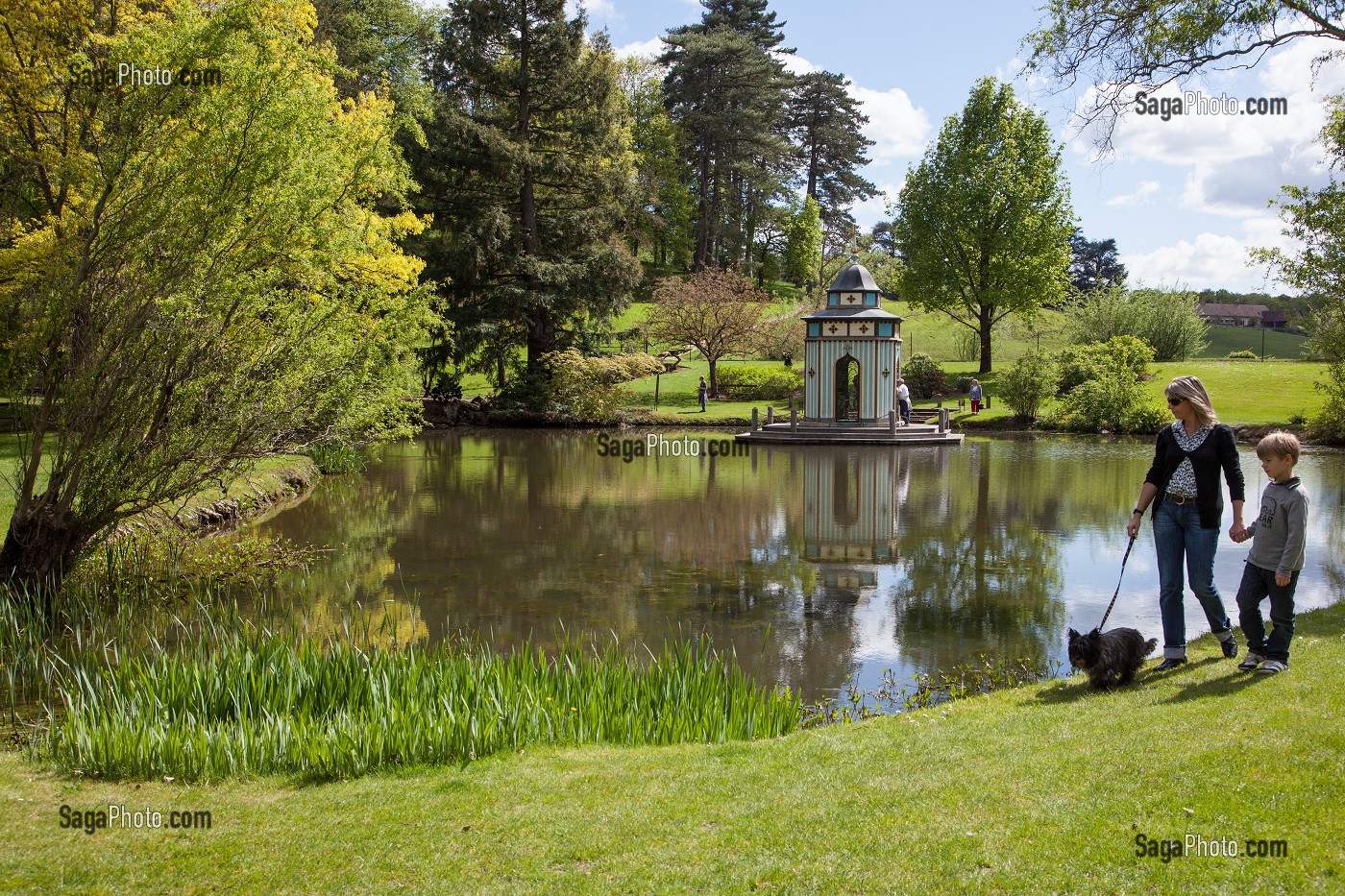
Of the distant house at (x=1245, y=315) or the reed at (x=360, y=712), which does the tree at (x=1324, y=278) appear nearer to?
the reed at (x=360, y=712)

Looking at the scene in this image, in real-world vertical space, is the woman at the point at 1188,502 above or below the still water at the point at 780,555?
above

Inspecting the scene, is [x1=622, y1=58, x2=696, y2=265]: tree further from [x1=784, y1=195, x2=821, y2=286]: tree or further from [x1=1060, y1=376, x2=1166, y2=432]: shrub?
[x1=1060, y1=376, x2=1166, y2=432]: shrub

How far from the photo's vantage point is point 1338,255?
22312 millimetres

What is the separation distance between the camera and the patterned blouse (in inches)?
246

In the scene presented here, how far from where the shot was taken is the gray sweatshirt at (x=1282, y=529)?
565cm

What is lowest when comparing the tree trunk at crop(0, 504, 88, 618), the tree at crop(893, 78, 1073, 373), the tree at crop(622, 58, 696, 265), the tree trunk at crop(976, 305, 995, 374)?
the tree trunk at crop(0, 504, 88, 618)

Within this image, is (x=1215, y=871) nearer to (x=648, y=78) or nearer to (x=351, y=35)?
(x=351, y=35)

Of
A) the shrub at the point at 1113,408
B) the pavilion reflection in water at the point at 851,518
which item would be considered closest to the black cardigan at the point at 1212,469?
the pavilion reflection in water at the point at 851,518

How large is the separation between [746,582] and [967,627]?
8.97 ft

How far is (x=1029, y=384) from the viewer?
3120 cm

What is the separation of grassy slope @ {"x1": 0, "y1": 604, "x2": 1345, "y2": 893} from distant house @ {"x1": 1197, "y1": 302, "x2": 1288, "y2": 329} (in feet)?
288

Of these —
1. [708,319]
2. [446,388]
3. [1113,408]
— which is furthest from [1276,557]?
[446,388]

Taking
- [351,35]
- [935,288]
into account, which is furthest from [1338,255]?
[351,35]

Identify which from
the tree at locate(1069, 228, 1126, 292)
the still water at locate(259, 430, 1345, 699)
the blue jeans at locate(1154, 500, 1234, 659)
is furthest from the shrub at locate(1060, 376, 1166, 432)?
the tree at locate(1069, 228, 1126, 292)
